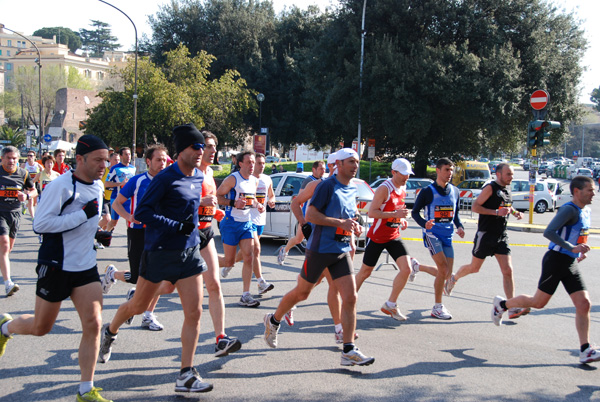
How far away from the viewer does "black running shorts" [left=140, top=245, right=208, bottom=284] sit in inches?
169

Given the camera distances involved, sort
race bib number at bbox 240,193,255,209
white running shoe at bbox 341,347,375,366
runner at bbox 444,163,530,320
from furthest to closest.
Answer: race bib number at bbox 240,193,255,209 → runner at bbox 444,163,530,320 → white running shoe at bbox 341,347,375,366

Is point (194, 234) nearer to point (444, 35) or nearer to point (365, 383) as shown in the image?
point (365, 383)

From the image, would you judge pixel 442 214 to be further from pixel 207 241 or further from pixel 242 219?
pixel 207 241

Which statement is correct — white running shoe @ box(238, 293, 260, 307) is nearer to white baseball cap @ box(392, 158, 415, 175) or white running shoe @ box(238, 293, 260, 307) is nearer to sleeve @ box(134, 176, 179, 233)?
white baseball cap @ box(392, 158, 415, 175)

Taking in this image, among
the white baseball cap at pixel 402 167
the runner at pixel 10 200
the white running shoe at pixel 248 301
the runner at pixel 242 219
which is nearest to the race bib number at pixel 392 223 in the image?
the white baseball cap at pixel 402 167

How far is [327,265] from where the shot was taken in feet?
16.8

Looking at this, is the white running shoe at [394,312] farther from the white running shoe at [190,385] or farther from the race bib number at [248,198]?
the white running shoe at [190,385]

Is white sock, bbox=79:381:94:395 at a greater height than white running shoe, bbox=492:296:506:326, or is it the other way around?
white running shoe, bbox=492:296:506:326

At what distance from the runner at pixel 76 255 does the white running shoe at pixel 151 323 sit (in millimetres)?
1914

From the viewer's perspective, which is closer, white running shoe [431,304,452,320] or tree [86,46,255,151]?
white running shoe [431,304,452,320]

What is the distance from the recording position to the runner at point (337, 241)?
500 centimetres

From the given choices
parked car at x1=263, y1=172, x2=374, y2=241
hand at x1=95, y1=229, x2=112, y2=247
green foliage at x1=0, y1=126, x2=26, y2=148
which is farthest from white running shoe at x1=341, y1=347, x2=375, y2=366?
green foliage at x1=0, y1=126, x2=26, y2=148

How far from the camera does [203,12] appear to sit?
1863 inches

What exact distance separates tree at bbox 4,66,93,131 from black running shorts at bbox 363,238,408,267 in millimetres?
89151
